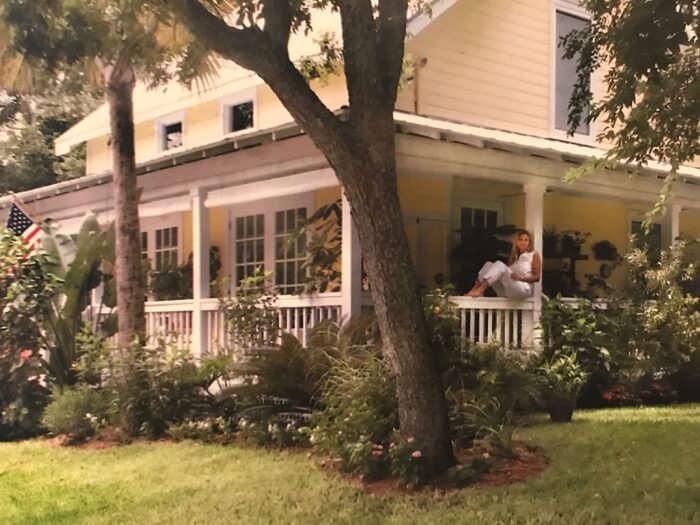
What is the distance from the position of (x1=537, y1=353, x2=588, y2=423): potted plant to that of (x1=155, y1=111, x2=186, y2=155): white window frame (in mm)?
10114

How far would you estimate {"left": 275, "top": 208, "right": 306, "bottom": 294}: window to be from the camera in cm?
1243

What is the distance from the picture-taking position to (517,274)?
1020cm

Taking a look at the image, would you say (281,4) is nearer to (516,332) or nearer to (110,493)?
(110,493)

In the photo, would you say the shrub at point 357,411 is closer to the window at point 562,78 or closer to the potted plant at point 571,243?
the potted plant at point 571,243

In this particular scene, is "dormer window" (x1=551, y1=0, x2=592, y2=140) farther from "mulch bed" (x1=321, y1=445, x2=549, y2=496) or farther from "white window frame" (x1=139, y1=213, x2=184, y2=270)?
"mulch bed" (x1=321, y1=445, x2=549, y2=496)

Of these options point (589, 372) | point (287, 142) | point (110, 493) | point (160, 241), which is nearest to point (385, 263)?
point (110, 493)

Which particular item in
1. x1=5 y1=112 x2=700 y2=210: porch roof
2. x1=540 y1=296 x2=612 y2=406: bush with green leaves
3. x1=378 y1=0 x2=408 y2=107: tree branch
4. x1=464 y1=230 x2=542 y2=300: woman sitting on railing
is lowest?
x1=540 y1=296 x2=612 y2=406: bush with green leaves

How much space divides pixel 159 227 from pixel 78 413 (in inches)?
282

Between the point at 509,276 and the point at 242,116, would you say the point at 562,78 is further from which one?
the point at 242,116

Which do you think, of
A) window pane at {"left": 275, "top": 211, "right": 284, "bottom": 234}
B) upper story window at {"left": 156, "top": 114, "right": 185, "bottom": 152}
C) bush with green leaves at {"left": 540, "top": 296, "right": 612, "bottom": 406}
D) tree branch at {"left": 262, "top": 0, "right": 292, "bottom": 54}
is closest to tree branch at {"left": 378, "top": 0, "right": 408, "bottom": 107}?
tree branch at {"left": 262, "top": 0, "right": 292, "bottom": 54}

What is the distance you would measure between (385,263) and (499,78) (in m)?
7.84

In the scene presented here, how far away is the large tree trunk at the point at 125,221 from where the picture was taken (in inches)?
420

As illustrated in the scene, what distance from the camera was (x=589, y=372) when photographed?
966cm

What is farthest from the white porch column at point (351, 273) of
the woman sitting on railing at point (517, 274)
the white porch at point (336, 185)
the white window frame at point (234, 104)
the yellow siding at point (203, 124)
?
the yellow siding at point (203, 124)
